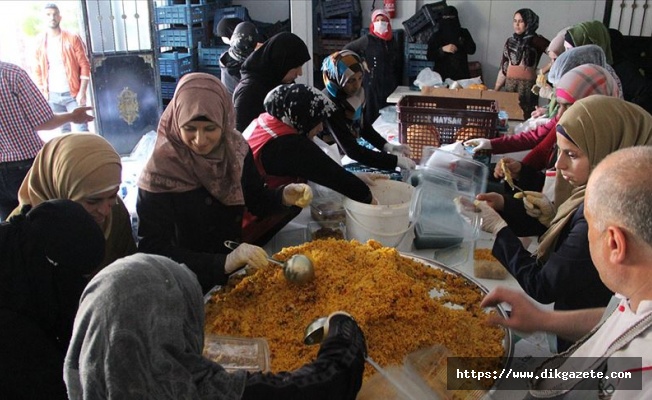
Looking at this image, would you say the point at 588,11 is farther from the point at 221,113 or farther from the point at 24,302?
the point at 24,302

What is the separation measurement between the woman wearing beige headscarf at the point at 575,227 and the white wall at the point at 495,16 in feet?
17.1

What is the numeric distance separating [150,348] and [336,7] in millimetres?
6202

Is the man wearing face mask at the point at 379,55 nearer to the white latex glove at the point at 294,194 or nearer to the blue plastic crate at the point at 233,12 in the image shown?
the blue plastic crate at the point at 233,12

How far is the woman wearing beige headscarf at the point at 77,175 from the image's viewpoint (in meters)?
1.51

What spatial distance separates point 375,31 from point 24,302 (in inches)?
189

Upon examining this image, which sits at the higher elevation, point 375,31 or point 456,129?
point 375,31

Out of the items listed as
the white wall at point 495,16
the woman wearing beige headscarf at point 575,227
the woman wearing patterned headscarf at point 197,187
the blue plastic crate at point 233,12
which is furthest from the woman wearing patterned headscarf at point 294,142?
the blue plastic crate at point 233,12

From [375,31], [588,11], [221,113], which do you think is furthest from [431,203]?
[588,11]

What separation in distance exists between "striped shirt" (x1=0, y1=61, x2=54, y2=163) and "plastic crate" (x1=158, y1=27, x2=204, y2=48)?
3509 mm

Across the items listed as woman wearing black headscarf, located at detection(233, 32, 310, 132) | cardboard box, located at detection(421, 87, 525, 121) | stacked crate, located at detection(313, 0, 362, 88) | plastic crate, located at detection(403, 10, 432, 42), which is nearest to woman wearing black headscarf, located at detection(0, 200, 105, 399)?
→ woman wearing black headscarf, located at detection(233, 32, 310, 132)

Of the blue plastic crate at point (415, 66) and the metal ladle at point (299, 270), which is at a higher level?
the blue plastic crate at point (415, 66)

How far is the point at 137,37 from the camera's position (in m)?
4.97

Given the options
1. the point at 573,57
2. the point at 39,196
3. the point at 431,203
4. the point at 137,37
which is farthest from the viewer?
the point at 137,37

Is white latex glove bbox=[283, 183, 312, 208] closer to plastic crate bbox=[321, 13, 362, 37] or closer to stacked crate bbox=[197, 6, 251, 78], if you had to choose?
stacked crate bbox=[197, 6, 251, 78]
